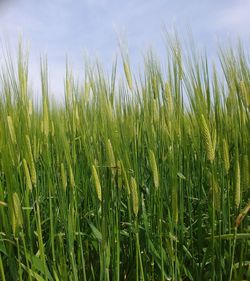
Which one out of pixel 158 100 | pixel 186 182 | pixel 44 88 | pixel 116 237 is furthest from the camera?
pixel 186 182

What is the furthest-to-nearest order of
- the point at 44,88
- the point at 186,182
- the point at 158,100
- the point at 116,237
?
1. the point at 186,182
2. the point at 158,100
3. the point at 44,88
4. the point at 116,237

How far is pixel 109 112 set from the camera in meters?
0.99

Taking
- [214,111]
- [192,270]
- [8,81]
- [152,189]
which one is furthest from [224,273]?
[8,81]

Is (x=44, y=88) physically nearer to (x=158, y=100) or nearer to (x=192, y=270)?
(x=158, y=100)

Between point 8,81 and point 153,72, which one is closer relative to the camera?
point 8,81

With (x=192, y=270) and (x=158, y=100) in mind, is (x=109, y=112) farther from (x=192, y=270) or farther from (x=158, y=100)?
(x=192, y=270)

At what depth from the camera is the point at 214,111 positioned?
115cm

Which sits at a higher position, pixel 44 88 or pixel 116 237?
pixel 44 88

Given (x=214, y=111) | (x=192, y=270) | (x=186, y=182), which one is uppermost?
(x=214, y=111)

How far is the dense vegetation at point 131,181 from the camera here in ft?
3.01

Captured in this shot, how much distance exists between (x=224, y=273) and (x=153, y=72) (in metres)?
0.57

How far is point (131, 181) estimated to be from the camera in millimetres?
855

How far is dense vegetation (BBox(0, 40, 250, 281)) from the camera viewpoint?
0.92 m

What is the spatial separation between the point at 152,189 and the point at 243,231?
0.25 metres
